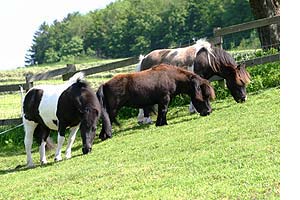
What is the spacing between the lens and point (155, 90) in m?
11.1

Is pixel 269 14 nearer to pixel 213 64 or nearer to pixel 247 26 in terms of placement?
pixel 247 26

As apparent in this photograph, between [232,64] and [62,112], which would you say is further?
[232,64]

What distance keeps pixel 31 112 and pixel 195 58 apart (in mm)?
4288

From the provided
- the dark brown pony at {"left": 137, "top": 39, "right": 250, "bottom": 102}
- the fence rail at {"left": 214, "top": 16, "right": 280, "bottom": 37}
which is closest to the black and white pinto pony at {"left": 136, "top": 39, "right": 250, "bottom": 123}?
the dark brown pony at {"left": 137, "top": 39, "right": 250, "bottom": 102}

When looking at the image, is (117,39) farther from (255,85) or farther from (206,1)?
(255,85)

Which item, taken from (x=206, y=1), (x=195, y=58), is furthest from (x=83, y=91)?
(x=206, y=1)

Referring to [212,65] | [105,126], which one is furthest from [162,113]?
[212,65]

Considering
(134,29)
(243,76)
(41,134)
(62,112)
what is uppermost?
(62,112)

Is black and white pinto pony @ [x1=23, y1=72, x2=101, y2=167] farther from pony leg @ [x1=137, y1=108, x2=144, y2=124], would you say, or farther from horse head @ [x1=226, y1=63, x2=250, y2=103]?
horse head @ [x1=226, y1=63, x2=250, y2=103]

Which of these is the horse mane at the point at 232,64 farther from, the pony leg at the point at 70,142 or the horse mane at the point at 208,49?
the pony leg at the point at 70,142

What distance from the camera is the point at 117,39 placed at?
3693 inches

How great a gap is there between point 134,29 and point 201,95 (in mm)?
85894
